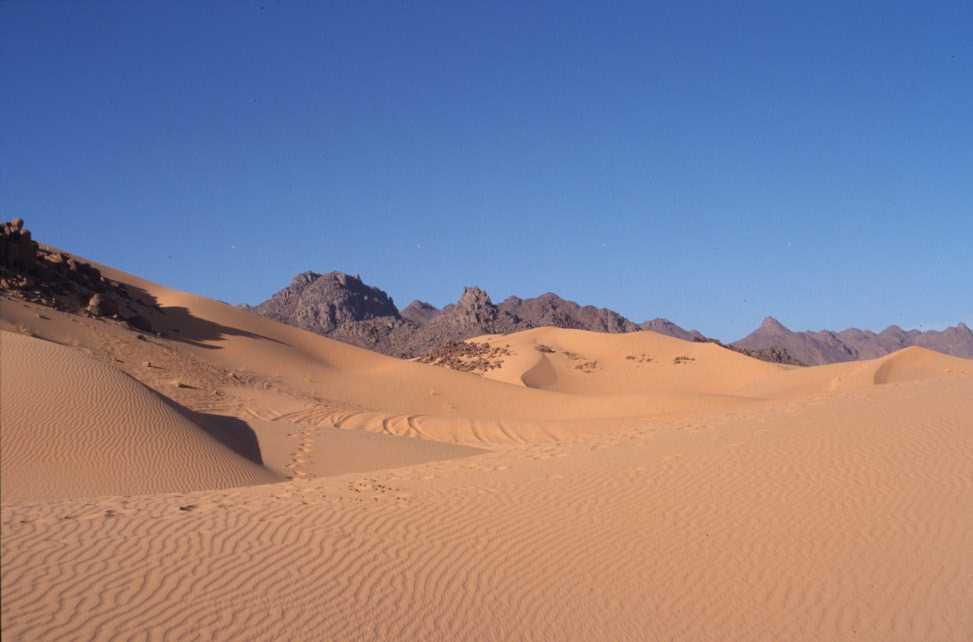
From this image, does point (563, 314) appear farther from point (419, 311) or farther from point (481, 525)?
point (481, 525)

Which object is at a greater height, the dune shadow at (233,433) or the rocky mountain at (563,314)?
the rocky mountain at (563,314)

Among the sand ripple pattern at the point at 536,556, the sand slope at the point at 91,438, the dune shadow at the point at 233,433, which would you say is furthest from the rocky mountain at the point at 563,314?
the sand ripple pattern at the point at 536,556

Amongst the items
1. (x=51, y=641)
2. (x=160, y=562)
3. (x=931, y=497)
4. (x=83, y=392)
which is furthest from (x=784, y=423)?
(x=83, y=392)

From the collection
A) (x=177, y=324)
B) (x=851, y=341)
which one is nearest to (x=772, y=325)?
(x=851, y=341)

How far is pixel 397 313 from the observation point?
91.5 metres

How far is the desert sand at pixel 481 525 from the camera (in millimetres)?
5594

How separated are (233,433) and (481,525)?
11328 millimetres

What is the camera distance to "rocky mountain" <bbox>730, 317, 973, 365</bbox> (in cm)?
12075

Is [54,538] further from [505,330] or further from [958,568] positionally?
[505,330]

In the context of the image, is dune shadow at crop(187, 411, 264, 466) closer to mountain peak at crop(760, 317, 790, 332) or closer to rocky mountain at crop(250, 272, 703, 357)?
rocky mountain at crop(250, 272, 703, 357)

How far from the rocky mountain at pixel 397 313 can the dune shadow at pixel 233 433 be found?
4242 cm

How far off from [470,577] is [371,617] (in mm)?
1247

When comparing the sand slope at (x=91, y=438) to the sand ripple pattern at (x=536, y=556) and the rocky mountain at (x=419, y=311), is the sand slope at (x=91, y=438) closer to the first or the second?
the sand ripple pattern at (x=536, y=556)

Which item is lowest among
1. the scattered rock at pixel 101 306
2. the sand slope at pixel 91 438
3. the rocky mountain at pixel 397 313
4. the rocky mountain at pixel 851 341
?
the sand slope at pixel 91 438
